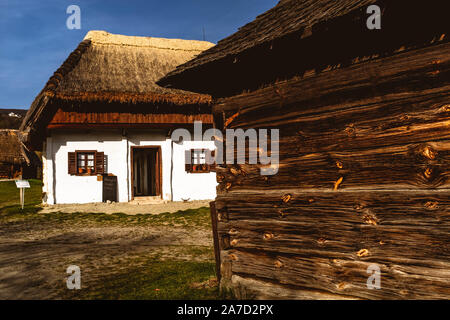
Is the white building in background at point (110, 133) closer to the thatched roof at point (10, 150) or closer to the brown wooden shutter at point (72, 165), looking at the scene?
the brown wooden shutter at point (72, 165)

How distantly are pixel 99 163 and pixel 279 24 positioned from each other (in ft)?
36.5

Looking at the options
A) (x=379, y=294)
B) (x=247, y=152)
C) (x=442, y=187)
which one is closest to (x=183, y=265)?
(x=247, y=152)

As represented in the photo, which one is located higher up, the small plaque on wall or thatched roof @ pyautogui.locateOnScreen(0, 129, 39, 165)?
thatched roof @ pyautogui.locateOnScreen(0, 129, 39, 165)

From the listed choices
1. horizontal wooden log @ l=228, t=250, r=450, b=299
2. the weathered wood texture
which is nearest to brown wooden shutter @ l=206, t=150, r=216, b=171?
the weathered wood texture

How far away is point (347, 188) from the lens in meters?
3.34

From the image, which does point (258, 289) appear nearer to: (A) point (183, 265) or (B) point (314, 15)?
(A) point (183, 265)

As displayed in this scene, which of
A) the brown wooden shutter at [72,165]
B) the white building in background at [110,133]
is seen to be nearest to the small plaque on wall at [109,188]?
the white building in background at [110,133]

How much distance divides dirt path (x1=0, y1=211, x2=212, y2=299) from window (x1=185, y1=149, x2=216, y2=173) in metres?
4.90

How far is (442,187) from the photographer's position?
2824 mm

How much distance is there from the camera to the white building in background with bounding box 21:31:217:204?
13.2m

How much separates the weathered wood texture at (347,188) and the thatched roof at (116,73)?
8.46 m

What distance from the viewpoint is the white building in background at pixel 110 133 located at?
43.4 ft

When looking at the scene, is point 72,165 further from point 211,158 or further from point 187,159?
point 211,158

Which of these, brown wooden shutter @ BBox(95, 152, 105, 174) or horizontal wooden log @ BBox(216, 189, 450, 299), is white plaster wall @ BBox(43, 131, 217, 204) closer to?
brown wooden shutter @ BBox(95, 152, 105, 174)
